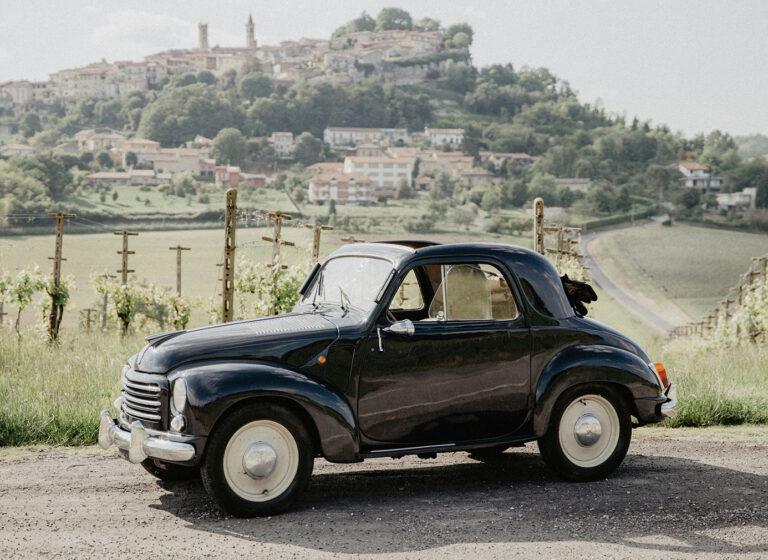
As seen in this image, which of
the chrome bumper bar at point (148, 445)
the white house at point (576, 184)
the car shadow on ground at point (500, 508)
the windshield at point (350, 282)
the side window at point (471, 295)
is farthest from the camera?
the white house at point (576, 184)

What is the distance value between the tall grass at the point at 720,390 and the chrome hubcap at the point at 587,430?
2.85 metres

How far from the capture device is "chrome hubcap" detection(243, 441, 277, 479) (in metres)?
5.85

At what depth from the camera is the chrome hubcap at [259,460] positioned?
5852mm

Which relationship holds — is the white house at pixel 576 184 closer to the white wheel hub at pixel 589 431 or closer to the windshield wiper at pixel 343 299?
the white wheel hub at pixel 589 431

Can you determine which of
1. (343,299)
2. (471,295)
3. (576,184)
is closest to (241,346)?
(343,299)

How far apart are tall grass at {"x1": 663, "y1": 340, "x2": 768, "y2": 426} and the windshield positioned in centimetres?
445

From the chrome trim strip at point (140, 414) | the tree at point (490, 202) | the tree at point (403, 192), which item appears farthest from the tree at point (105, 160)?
the chrome trim strip at point (140, 414)

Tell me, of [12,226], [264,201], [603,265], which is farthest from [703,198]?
[12,226]

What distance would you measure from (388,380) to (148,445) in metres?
1.71

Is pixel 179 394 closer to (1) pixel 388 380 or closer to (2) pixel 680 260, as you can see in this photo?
(1) pixel 388 380

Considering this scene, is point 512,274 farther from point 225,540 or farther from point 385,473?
point 225,540

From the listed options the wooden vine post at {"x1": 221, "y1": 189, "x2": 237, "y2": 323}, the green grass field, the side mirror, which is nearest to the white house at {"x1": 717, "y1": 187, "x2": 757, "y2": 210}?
the green grass field

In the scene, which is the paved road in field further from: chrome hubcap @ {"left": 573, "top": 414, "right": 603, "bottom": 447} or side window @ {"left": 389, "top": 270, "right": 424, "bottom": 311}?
chrome hubcap @ {"left": 573, "top": 414, "right": 603, "bottom": 447}

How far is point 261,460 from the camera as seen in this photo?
5.88 m
